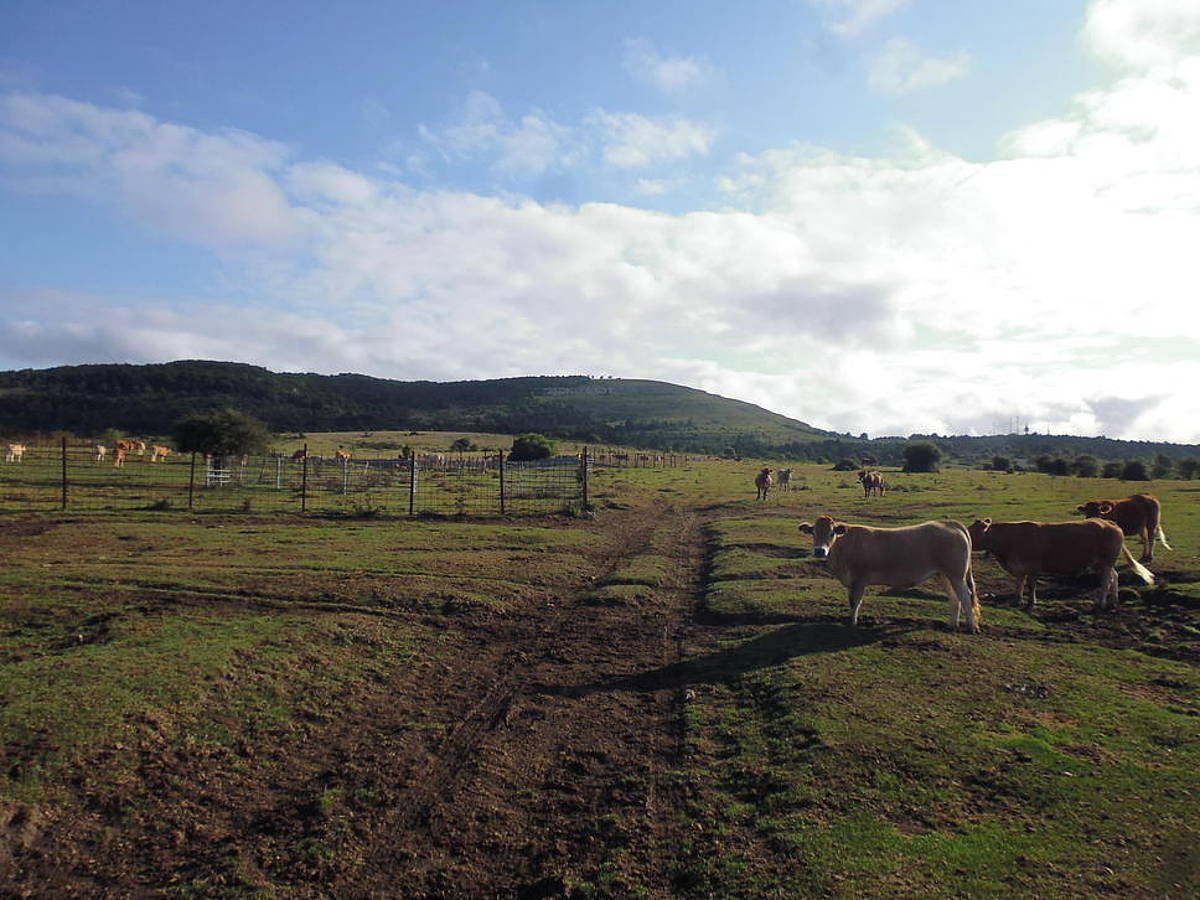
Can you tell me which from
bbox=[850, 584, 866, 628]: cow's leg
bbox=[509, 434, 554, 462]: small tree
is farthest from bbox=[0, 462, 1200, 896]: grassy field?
bbox=[509, 434, 554, 462]: small tree

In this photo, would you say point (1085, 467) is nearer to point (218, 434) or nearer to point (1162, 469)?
point (1162, 469)

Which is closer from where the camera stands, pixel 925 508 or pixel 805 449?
pixel 925 508

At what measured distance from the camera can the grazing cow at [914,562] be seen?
10.8 metres

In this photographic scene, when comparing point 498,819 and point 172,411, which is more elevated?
point 172,411

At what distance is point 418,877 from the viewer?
4.89m

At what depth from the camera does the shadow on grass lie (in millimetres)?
8664

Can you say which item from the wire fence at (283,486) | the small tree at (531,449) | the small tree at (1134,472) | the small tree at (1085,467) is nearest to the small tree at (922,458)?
the small tree at (1085,467)

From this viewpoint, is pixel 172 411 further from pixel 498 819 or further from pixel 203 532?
pixel 498 819

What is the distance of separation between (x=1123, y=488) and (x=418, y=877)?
43688 millimetres

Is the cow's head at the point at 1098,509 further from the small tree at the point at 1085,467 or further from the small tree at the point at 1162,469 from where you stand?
the small tree at the point at 1085,467

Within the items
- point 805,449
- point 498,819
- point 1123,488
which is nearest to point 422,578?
point 498,819

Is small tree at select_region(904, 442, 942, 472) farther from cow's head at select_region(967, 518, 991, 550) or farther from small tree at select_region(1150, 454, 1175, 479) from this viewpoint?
cow's head at select_region(967, 518, 991, 550)

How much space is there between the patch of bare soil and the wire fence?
16797 millimetres

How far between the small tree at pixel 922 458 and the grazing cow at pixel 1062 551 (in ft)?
197
